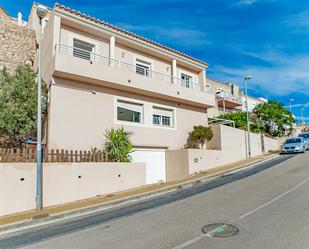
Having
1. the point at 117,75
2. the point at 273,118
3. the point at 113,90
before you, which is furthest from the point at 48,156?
the point at 273,118

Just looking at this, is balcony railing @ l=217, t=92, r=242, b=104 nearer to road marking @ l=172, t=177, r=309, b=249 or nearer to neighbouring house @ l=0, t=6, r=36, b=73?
neighbouring house @ l=0, t=6, r=36, b=73

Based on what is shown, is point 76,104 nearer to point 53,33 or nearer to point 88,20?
point 53,33

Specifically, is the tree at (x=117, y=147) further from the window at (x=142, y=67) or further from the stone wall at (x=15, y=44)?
the stone wall at (x=15, y=44)

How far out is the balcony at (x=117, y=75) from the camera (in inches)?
543

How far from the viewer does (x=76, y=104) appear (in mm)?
14203

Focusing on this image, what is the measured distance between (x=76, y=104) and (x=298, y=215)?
11775mm

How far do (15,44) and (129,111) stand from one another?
40.3 ft

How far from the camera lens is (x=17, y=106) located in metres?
12.2

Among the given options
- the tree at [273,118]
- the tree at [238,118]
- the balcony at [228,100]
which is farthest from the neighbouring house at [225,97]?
the tree at [273,118]

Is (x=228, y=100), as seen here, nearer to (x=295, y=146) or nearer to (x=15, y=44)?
(x=295, y=146)

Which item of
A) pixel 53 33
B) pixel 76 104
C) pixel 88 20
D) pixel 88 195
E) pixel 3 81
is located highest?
pixel 88 20

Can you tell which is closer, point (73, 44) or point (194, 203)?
point (194, 203)

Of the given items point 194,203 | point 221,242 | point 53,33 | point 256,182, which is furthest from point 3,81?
point 256,182

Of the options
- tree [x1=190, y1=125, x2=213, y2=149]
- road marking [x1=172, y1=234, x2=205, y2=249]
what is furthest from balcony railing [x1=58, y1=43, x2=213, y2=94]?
road marking [x1=172, y1=234, x2=205, y2=249]
